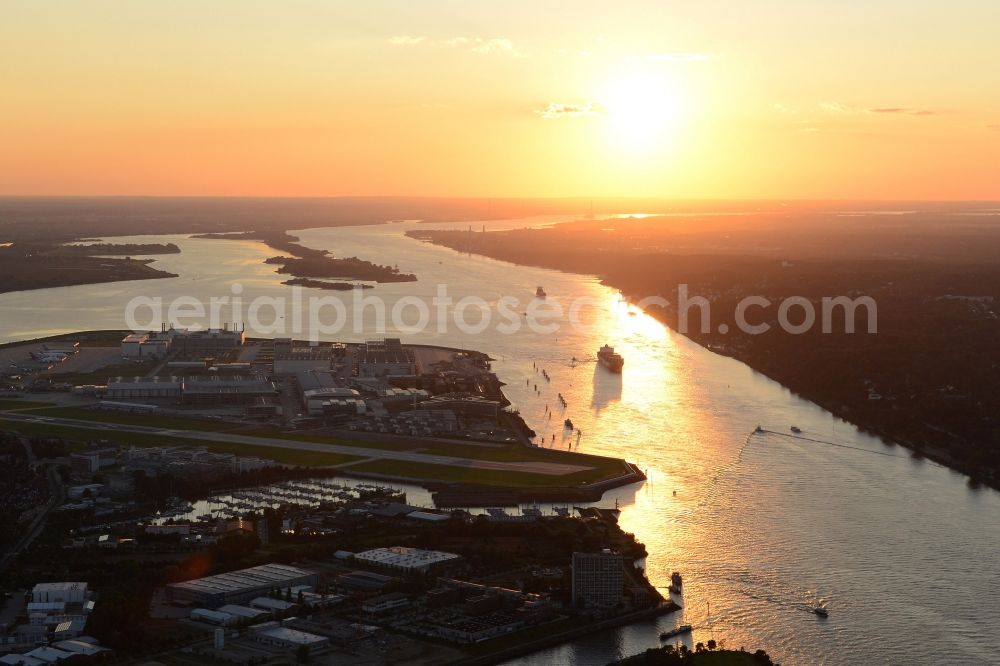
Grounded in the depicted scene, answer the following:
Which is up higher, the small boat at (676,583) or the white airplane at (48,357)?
the white airplane at (48,357)

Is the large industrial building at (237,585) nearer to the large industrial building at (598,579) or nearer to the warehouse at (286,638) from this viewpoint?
the warehouse at (286,638)

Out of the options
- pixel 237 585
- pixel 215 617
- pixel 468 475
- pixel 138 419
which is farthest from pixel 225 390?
pixel 215 617

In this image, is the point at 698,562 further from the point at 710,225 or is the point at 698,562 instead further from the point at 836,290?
the point at 710,225

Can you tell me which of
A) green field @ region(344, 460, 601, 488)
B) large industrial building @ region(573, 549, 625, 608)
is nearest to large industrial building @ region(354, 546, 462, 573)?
large industrial building @ region(573, 549, 625, 608)

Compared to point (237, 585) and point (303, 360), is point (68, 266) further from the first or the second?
point (237, 585)

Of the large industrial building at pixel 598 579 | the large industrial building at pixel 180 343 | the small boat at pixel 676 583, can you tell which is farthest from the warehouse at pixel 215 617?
the large industrial building at pixel 180 343

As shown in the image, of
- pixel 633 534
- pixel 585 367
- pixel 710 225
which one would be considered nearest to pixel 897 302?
pixel 585 367
